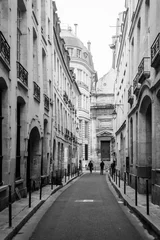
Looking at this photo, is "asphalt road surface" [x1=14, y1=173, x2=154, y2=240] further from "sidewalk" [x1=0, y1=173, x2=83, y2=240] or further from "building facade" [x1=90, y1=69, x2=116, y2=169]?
"building facade" [x1=90, y1=69, x2=116, y2=169]

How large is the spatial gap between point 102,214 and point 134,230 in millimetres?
2399

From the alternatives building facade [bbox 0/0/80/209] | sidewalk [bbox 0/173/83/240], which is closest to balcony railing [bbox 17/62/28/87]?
building facade [bbox 0/0/80/209]

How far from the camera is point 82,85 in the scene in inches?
2398

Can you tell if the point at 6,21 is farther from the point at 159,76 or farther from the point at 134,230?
the point at 134,230

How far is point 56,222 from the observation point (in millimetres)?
10148

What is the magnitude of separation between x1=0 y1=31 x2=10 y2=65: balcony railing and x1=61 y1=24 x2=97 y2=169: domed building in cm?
4651

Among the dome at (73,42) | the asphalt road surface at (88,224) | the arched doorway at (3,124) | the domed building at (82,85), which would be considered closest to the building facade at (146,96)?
the asphalt road surface at (88,224)

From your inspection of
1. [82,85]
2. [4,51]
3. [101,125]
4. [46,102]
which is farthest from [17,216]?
[101,125]

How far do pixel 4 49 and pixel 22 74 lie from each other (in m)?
3.15

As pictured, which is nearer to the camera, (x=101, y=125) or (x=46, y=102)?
(x=46, y=102)

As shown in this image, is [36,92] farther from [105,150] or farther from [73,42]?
[105,150]

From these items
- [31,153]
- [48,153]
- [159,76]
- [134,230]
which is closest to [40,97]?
[31,153]

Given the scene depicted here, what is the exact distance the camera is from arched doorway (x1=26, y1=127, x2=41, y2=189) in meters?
18.8

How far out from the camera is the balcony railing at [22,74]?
14.4 meters
